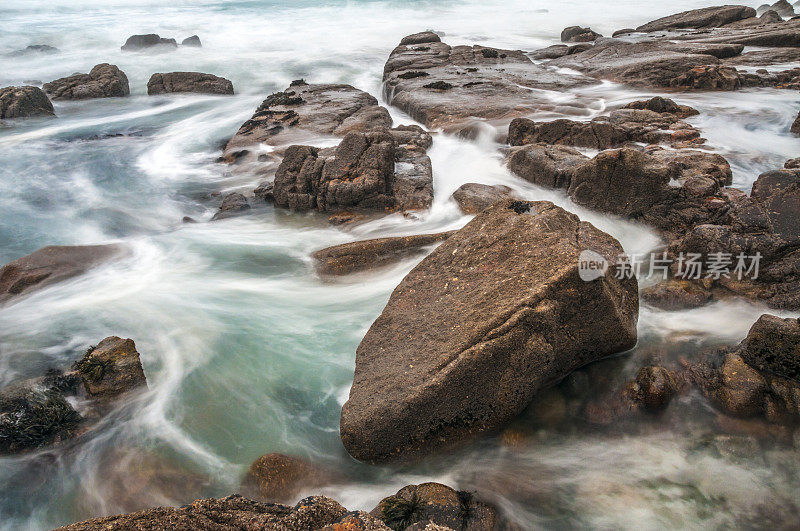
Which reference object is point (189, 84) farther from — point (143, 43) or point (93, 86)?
point (143, 43)

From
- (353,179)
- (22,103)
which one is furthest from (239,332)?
(22,103)

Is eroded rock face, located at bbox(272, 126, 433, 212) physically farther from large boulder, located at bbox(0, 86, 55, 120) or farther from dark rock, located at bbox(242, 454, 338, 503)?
large boulder, located at bbox(0, 86, 55, 120)

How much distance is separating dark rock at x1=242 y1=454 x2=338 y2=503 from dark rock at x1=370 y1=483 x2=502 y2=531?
922 millimetres

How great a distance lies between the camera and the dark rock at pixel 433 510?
3.48m

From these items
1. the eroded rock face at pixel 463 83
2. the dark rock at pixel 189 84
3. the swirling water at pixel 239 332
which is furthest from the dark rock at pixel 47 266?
the dark rock at pixel 189 84

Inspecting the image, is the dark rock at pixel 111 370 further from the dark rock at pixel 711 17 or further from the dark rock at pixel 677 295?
the dark rock at pixel 711 17

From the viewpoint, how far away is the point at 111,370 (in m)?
5.30

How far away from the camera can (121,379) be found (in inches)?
208

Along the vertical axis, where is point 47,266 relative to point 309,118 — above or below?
below

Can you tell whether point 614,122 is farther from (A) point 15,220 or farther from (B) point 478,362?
(A) point 15,220

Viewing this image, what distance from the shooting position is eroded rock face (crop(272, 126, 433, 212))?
356 inches

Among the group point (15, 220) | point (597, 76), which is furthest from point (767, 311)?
point (597, 76)

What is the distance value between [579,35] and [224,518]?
99.0 feet

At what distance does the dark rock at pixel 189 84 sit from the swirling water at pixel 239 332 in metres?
5.19
